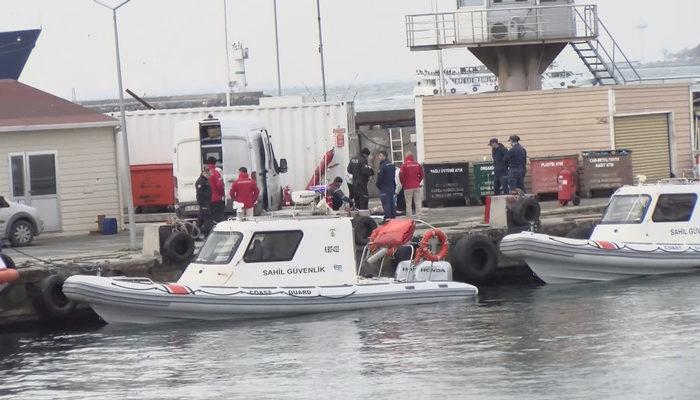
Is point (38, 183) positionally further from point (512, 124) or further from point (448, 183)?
point (512, 124)

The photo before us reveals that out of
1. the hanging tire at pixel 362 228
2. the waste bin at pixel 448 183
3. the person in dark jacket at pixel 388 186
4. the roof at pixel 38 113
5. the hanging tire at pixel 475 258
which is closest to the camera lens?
the hanging tire at pixel 475 258

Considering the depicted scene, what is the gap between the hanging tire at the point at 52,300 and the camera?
27.0 m

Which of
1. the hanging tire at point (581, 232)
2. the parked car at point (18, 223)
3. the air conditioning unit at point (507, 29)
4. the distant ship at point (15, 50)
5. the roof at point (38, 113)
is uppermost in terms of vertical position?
the distant ship at point (15, 50)

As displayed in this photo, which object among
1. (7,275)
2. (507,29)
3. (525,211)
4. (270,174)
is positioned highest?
(507,29)

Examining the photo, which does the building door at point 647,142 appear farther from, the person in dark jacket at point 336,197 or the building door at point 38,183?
the building door at point 38,183

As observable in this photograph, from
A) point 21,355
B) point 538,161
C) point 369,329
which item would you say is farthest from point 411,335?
point 538,161

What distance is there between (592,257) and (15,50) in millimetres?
33798

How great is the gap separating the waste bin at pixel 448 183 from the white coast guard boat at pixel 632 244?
10463mm

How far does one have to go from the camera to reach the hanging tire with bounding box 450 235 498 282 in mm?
30484

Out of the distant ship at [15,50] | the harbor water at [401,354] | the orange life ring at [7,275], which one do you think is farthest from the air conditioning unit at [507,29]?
the orange life ring at [7,275]

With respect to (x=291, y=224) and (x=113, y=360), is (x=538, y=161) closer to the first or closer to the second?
(x=291, y=224)

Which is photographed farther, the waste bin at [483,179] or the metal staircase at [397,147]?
the metal staircase at [397,147]

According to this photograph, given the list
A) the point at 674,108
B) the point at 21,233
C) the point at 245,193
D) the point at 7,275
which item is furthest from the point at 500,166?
the point at 7,275

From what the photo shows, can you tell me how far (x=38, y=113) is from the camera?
36.8 meters
